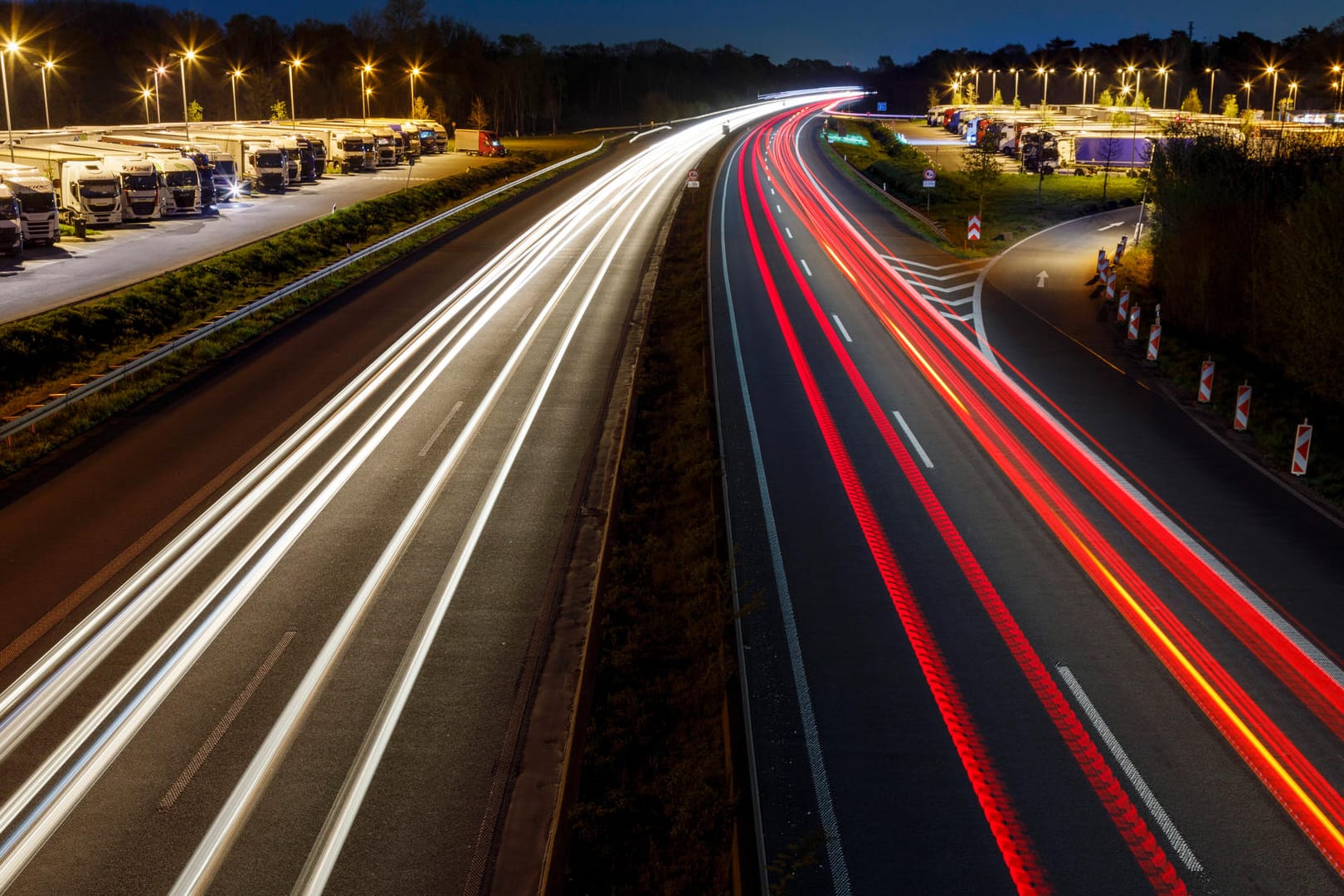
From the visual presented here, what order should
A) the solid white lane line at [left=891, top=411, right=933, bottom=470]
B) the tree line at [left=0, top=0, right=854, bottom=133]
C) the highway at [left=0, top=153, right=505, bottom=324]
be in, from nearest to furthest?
1. the solid white lane line at [left=891, top=411, right=933, bottom=470]
2. the highway at [left=0, top=153, right=505, bottom=324]
3. the tree line at [left=0, top=0, right=854, bottom=133]

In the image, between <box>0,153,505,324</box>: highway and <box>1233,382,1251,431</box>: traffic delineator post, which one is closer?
<box>1233,382,1251,431</box>: traffic delineator post

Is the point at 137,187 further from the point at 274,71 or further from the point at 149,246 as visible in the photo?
the point at 274,71

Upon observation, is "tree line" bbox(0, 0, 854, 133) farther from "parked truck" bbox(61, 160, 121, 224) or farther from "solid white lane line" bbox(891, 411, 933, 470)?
"solid white lane line" bbox(891, 411, 933, 470)

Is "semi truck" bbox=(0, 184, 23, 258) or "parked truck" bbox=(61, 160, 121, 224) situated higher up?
"parked truck" bbox=(61, 160, 121, 224)

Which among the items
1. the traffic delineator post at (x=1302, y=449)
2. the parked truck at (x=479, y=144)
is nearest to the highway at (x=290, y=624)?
the traffic delineator post at (x=1302, y=449)

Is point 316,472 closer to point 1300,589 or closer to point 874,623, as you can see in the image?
point 874,623

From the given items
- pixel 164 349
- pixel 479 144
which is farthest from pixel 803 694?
pixel 479 144

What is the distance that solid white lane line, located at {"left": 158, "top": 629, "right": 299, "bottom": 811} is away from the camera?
369 inches

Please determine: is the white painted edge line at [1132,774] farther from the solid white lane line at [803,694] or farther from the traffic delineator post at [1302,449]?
the traffic delineator post at [1302,449]

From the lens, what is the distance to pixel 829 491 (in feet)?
56.9

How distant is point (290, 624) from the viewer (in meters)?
12.4

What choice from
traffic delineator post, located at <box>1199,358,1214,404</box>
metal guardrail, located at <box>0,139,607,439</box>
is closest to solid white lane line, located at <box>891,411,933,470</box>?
traffic delineator post, located at <box>1199,358,1214,404</box>

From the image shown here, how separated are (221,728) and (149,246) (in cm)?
3267

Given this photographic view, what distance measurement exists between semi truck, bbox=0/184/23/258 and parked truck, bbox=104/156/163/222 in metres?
8.42
